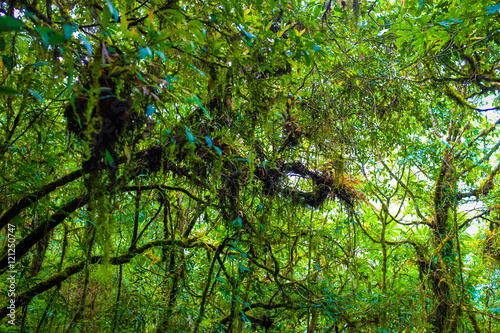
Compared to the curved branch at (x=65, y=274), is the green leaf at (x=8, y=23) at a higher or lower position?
higher

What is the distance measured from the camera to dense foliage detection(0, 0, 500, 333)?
4.32 feet

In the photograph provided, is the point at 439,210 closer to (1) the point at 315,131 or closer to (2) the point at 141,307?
(1) the point at 315,131

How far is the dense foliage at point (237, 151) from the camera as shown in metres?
1.32

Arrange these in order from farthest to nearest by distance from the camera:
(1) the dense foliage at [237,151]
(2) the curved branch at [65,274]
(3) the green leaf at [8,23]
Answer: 1. (2) the curved branch at [65,274]
2. (1) the dense foliage at [237,151]
3. (3) the green leaf at [8,23]

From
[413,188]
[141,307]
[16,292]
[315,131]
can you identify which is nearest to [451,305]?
[413,188]

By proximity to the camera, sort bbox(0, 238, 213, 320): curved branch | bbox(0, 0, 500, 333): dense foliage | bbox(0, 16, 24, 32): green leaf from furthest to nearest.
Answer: bbox(0, 238, 213, 320): curved branch < bbox(0, 0, 500, 333): dense foliage < bbox(0, 16, 24, 32): green leaf

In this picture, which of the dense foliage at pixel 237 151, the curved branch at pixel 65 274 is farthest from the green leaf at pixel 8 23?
the curved branch at pixel 65 274

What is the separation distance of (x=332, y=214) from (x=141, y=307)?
229 cm

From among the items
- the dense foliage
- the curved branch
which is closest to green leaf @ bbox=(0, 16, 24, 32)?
the dense foliage

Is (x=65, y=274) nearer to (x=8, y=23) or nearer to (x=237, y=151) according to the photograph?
(x=237, y=151)

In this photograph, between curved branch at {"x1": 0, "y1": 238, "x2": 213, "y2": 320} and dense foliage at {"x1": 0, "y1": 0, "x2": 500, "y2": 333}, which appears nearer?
dense foliage at {"x1": 0, "y1": 0, "x2": 500, "y2": 333}

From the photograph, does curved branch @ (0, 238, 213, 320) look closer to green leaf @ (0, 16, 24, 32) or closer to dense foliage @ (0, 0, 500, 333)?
dense foliage @ (0, 0, 500, 333)

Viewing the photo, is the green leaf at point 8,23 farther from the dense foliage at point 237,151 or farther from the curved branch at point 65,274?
the curved branch at point 65,274

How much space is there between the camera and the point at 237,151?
2.32 metres
